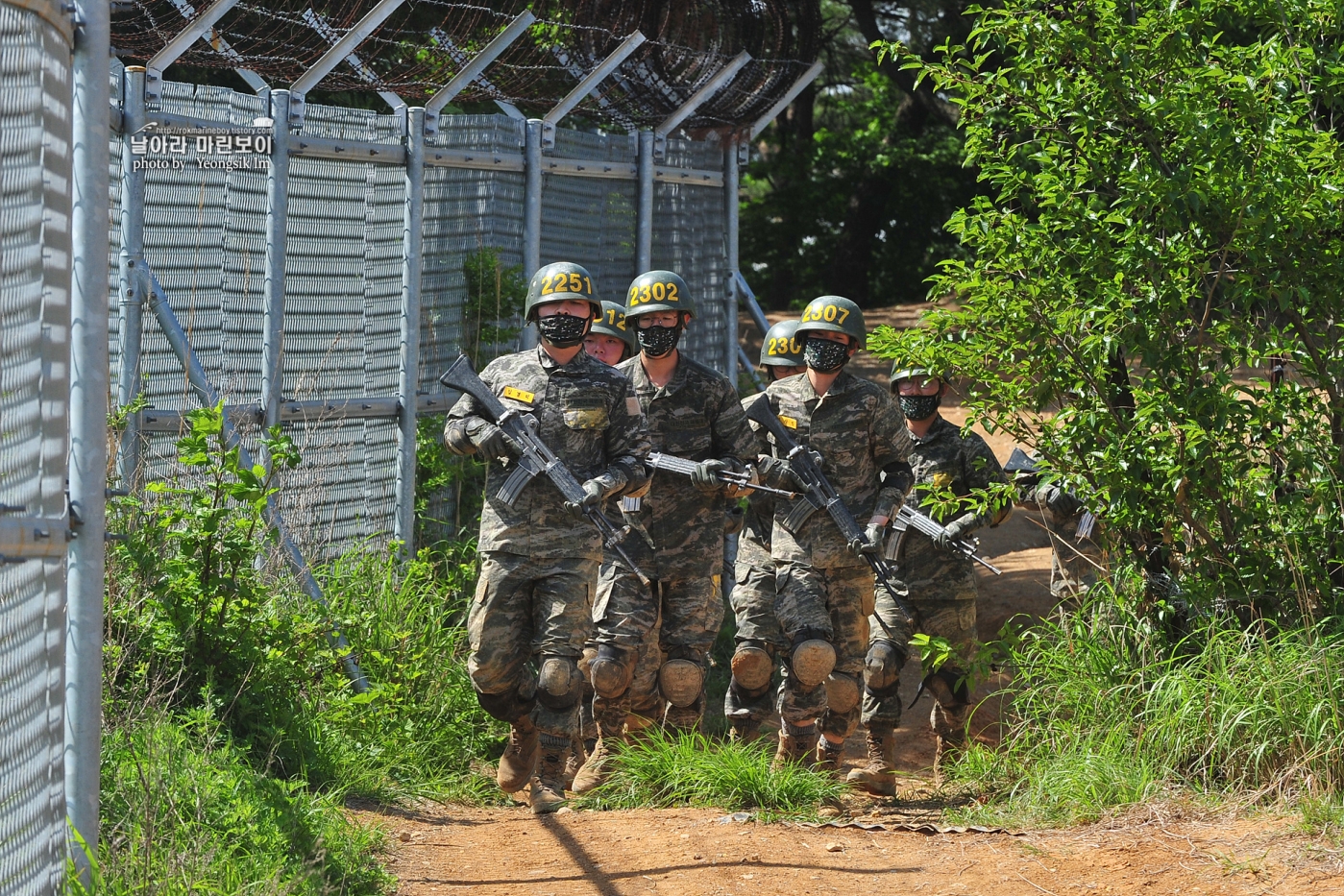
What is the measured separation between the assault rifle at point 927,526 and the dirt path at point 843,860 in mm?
2146

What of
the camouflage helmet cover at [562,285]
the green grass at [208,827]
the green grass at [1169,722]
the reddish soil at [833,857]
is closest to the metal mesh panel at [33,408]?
the green grass at [208,827]

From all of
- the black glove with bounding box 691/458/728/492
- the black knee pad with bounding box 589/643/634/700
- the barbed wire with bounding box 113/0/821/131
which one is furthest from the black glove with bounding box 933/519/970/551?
the barbed wire with bounding box 113/0/821/131

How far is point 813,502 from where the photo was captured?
711 cm

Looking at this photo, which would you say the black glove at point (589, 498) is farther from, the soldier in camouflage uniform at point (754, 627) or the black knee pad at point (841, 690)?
the black knee pad at point (841, 690)

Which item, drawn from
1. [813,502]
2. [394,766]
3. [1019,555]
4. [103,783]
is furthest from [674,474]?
[1019,555]

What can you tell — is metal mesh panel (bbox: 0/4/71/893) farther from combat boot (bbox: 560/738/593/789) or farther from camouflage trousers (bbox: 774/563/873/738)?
camouflage trousers (bbox: 774/563/873/738)

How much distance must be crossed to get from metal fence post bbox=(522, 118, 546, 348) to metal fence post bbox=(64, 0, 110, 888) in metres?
5.51

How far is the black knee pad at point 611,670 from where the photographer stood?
21.7 feet

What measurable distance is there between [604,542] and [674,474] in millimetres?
1026

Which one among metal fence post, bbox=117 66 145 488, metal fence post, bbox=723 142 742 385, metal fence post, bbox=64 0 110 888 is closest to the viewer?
metal fence post, bbox=64 0 110 888

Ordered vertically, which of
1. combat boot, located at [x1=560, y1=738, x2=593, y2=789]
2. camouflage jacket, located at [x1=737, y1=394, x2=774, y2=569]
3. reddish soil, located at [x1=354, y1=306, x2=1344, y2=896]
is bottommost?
combat boot, located at [x1=560, y1=738, x2=593, y2=789]

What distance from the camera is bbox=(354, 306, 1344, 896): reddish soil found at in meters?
4.73

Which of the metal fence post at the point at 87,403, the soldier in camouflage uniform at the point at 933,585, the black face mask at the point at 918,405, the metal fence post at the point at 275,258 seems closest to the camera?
the metal fence post at the point at 87,403

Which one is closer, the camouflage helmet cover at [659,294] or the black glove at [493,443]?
the black glove at [493,443]
